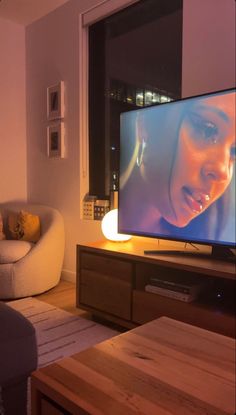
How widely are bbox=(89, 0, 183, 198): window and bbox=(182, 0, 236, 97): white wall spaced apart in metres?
0.39

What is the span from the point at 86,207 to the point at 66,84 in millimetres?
1098

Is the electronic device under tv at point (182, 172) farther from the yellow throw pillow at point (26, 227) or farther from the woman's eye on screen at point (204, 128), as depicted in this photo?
the yellow throw pillow at point (26, 227)

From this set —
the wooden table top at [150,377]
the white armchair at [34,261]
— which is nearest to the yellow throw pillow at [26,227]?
the white armchair at [34,261]

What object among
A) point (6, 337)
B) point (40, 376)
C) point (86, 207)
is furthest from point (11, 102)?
point (40, 376)

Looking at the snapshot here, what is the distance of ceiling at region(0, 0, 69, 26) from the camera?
3010 mm

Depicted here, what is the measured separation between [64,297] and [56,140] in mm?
1388

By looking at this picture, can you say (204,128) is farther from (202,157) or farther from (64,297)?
(64,297)

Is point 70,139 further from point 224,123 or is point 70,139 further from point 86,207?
point 224,123

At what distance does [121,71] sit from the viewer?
9.59 feet

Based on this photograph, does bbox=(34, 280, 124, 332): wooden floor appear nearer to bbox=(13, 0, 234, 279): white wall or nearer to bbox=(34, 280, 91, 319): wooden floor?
bbox=(34, 280, 91, 319): wooden floor

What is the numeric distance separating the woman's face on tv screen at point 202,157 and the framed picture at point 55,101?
1589mm


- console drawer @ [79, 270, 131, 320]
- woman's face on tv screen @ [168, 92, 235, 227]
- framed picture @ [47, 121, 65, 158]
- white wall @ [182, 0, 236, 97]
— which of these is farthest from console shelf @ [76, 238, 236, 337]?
framed picture @ [47, 121, 65, 158]

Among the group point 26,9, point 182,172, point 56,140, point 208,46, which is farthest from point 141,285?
point 26,9

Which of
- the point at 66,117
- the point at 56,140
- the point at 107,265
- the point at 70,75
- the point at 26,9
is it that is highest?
the point at 26,9
